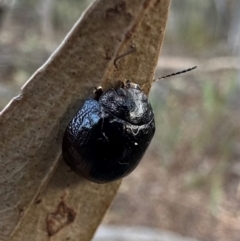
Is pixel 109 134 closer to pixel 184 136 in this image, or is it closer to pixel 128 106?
pixel 128 106

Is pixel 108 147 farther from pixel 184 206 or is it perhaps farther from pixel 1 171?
pixel 184 206

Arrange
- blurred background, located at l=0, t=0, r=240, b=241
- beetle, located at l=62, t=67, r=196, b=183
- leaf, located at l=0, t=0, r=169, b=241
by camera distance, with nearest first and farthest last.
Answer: leaf, located at l=0, t=0, r=169, b=241
beetle, located at l=62, t=67, r=196, b=183
blurred background, located at l=0, t=0, r=240, b=241

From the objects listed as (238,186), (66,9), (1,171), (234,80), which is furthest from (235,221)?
(1,171)

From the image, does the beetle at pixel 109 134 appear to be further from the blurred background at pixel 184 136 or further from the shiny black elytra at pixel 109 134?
the blurred background at pixel 184 136

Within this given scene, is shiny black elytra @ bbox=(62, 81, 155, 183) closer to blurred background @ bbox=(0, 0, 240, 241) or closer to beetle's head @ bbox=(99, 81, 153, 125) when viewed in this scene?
beetle's head @ bbox=(99, 81, 153, 125)

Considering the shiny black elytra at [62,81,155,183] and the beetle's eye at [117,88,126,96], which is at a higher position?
the beetle's eye at [117,88,126,96]

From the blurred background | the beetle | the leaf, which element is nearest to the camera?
the leaf

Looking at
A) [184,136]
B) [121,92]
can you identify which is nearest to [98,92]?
[121,92]

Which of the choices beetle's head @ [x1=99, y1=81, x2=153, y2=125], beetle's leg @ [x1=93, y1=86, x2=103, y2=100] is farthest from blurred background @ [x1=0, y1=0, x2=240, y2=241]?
beetle's leg @ [x1=93, y1=86, x2=103, y2=100]
